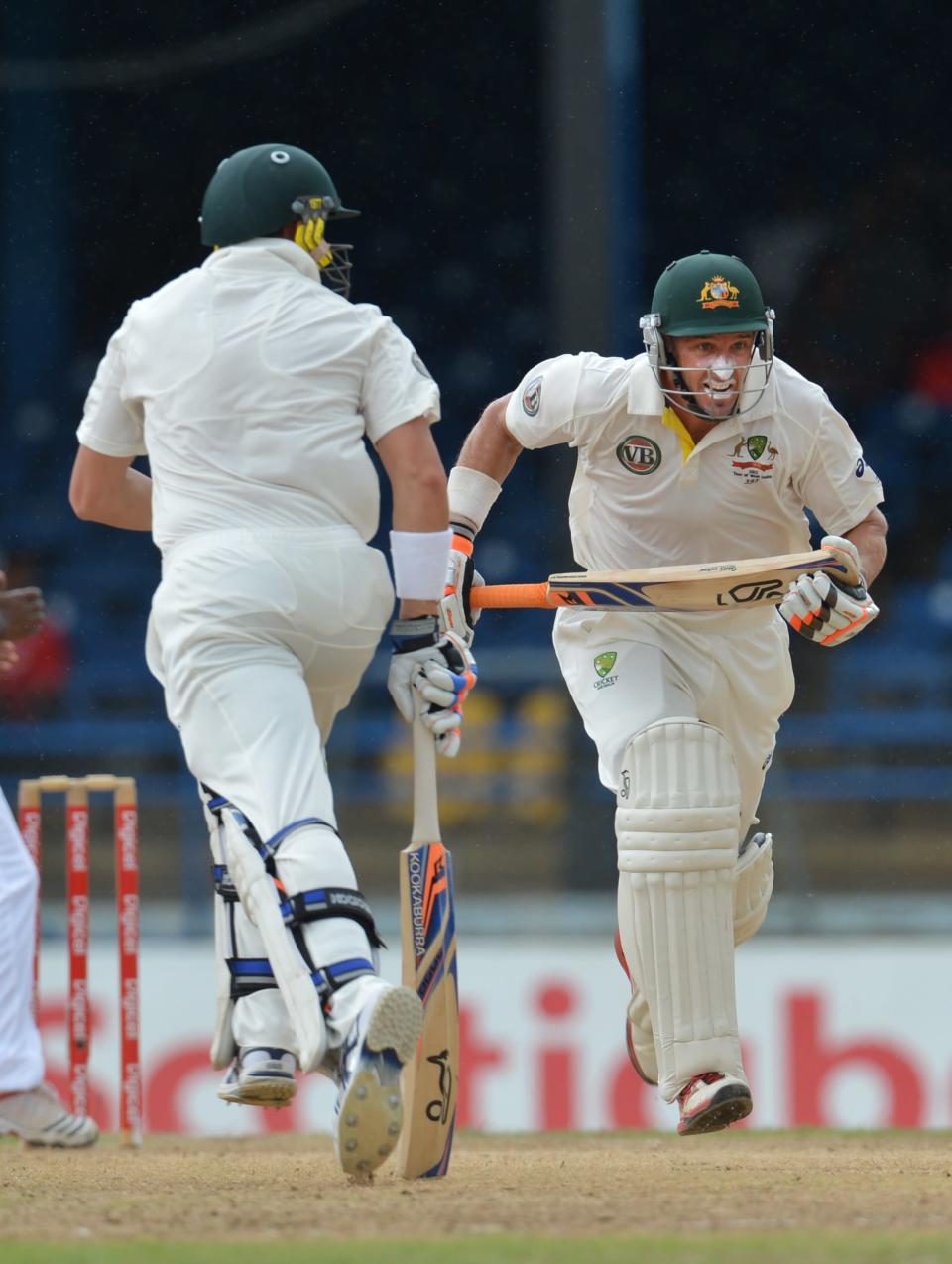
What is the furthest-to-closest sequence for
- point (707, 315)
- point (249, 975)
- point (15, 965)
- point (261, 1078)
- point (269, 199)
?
point (15, 965) < point (707, 315) < point (269, 199) < point (249, 975) < point (261, 1078)

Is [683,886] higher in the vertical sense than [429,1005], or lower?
higher

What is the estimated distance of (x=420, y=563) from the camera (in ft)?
12.0

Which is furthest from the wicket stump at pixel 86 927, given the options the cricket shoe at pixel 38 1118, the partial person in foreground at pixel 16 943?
the partial person in foreground at pixel 16 943

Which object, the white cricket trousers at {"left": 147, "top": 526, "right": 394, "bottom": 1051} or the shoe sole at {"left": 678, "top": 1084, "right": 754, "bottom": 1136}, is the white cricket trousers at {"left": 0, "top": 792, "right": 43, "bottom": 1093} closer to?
the white cricket trousers at {"left": 147, "top": 526, "right": 394, "bottom": 1051}

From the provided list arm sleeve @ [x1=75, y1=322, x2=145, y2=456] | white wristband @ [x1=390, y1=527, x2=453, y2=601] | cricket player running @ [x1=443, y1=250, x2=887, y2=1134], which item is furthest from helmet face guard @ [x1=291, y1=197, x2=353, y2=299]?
cricket player running @ [x1=443, y1=250, x2=887, y2=1134]

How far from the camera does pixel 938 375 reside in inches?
440

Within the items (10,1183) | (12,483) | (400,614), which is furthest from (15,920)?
(12,483)

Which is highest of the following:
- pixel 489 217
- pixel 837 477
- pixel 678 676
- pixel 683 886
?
pixel 489 217

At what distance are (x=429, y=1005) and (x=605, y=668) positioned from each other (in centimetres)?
94

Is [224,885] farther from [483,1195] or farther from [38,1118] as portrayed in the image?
[38,1118]

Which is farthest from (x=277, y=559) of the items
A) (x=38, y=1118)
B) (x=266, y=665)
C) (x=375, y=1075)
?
(x=38, y=1118)

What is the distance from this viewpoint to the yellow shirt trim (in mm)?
4312

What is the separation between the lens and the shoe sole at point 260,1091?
347cm

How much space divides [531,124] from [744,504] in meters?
8.27
